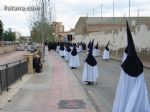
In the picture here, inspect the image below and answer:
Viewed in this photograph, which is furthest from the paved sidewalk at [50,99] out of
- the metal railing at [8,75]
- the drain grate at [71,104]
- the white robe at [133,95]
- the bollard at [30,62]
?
the bollard at [30,62]

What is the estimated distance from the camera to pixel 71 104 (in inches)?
522

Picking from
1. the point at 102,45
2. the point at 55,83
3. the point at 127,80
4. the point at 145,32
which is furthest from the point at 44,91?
the point at 102,45

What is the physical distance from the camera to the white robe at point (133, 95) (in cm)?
796

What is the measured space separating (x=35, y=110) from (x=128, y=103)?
4.60 m

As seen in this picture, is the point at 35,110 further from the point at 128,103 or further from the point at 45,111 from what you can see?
the point at 128,103

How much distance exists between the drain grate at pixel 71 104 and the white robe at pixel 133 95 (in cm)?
456

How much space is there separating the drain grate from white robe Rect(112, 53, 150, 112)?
456 centimetres

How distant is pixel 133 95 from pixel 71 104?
18.0 feet

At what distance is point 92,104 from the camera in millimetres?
13320

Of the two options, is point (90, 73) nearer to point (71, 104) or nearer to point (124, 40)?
point (71, 104)

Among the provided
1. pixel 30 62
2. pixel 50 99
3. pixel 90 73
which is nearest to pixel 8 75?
pixel 50 99

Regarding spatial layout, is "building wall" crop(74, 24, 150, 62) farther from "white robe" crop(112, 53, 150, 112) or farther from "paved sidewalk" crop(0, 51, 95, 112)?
"white robe" crop(112, 53, 150, 112)

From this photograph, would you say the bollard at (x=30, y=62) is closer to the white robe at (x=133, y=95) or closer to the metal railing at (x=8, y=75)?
the metal railing at (x=8, y=75)

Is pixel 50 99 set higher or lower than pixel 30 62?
lower
